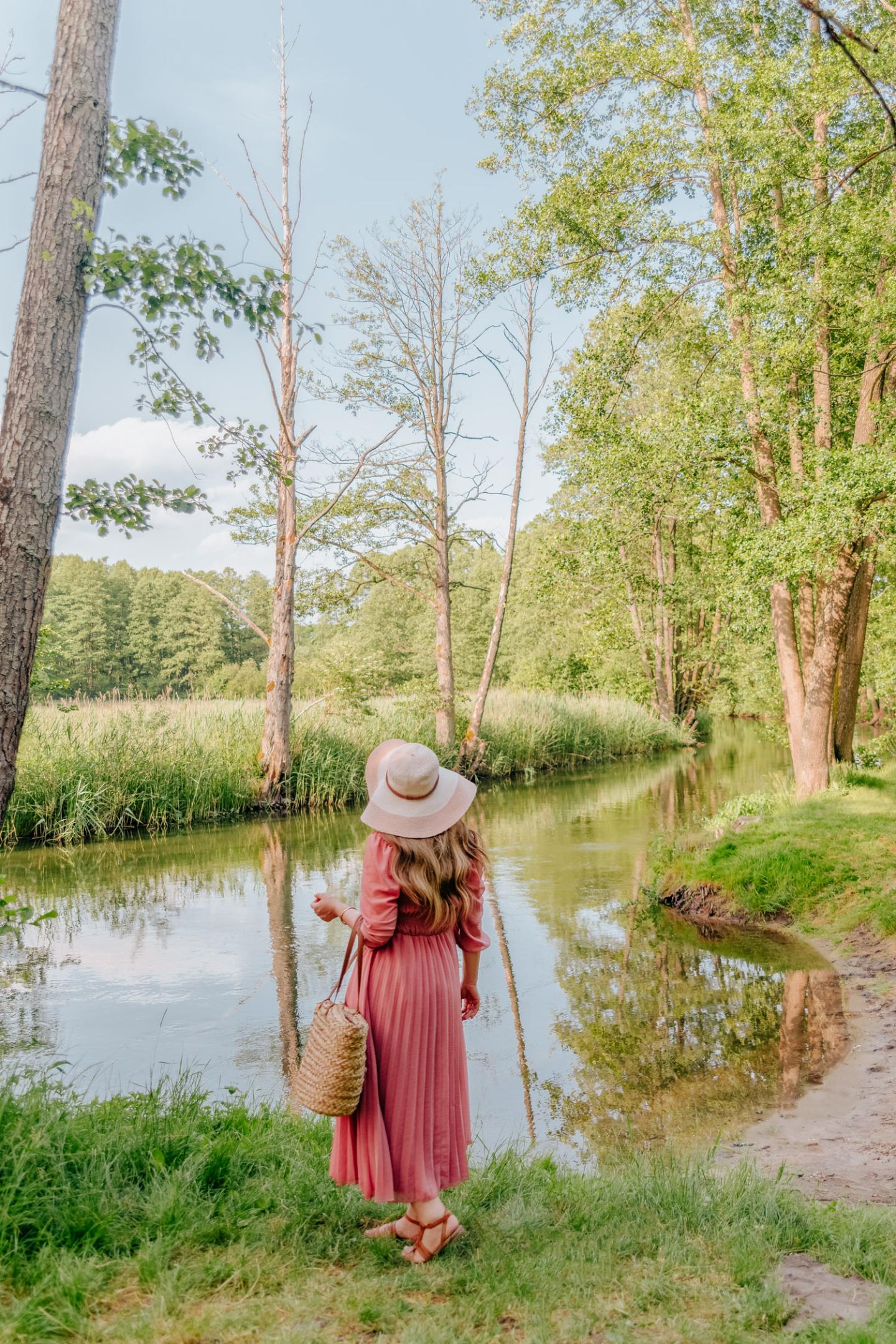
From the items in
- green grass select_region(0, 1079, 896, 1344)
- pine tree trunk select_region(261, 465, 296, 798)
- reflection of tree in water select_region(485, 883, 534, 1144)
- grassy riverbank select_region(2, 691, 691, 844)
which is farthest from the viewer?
pine tree trunk select_region(261, 465, 296, 798)

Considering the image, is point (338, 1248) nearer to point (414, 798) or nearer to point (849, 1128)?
point (414, 798)

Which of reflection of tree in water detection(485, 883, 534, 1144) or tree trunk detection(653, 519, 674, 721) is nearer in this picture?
reflection of tree in water detection(485, 883, 534, 1144)

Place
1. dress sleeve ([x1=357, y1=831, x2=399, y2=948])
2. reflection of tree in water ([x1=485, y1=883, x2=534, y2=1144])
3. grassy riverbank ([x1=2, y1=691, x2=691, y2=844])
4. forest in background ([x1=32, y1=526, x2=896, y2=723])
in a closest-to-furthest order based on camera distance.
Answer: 1. dress sleeve ([x1=357, y1=831, x2=399, y2=948])
2. reflection of tree in water ([x1=485, y1=883, x2=534, y2=1144])
3. grassy riverbank ([x1=2, y1=691, x2=691, y2=844])
4. forest in background ([x1=32, y1=526, x2=896, y2=723])

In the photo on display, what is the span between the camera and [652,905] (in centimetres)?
950

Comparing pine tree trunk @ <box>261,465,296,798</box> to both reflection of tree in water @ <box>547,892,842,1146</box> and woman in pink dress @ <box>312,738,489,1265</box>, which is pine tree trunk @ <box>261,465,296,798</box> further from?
woman in pink dress @ <box>312,738,489,1265</box>

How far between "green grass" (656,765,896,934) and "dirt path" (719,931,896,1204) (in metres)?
1.90

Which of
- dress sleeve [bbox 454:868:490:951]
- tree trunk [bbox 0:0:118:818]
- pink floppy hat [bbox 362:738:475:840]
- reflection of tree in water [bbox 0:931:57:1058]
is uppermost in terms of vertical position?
tree trunk [bbox 0:0:118:818]

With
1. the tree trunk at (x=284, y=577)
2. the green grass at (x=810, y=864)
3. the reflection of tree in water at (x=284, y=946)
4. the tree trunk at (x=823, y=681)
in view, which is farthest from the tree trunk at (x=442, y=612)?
the green grass at (x=810, y=864)

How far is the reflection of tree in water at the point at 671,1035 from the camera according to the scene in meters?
4.98

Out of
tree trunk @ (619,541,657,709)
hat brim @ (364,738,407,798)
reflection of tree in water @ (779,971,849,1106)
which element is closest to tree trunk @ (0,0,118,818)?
hat brim @ (364,738,407,798)

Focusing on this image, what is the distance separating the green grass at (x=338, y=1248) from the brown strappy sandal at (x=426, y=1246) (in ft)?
0.15

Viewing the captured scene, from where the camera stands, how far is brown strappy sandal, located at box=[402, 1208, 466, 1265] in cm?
293

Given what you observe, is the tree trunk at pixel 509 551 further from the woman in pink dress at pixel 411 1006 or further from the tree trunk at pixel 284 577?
the woman in pink dress at pixel 411 1006

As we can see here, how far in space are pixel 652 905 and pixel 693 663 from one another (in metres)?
27.1
